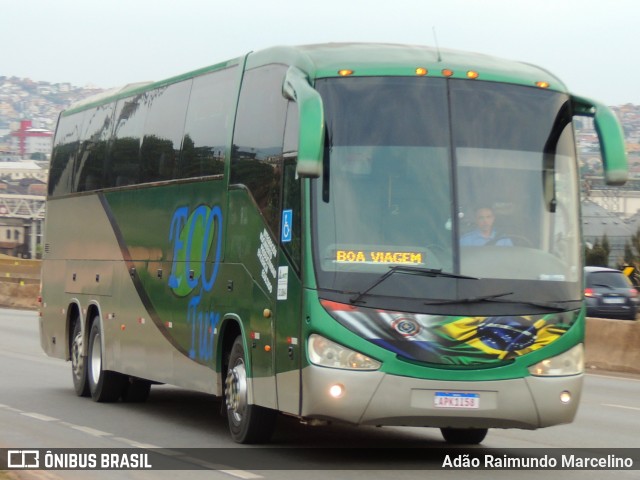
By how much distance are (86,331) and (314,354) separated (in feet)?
25.9

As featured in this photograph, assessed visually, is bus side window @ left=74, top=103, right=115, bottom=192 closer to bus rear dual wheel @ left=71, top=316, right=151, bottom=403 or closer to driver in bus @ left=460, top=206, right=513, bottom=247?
bus rear dual wheel @ left=71, top=316, right=151, bottom=403

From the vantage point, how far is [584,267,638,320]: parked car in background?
37.7m

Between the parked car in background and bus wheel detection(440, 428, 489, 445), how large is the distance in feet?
81.6

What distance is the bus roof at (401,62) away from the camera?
11.4m

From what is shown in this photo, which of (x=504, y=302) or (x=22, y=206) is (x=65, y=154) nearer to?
(x=504, y=302)

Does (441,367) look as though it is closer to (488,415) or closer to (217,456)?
(488,415)

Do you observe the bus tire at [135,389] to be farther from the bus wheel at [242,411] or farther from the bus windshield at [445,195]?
the bus windshield at [445,195]

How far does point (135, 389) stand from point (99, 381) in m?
0.45

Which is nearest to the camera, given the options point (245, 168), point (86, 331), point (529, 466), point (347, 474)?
point (347, 474)

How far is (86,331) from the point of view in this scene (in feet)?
59.5

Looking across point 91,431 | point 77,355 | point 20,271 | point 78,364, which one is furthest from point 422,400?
point 20,271

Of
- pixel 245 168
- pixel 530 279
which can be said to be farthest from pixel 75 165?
pixel 530 279

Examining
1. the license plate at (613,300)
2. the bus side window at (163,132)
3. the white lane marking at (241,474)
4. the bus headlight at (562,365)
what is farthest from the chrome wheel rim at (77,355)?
the license plate at (613,300)

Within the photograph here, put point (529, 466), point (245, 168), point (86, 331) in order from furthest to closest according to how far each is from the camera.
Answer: point (86, 331) < point (245, 168) < point (529, 466)
